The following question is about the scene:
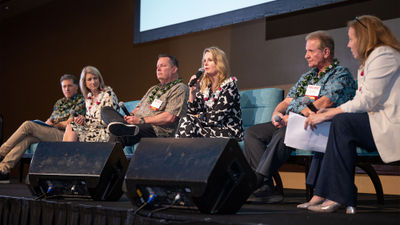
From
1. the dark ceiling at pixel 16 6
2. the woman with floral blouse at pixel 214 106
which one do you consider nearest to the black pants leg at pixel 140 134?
the woman with floral blouse at pixel 214 106

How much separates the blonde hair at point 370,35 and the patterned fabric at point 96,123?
7.26 feet

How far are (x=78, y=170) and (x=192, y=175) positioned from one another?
80 centimetres

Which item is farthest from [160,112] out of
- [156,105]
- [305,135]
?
[305,135]

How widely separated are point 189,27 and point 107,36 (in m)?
1.73

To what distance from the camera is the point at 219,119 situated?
9.00 feet

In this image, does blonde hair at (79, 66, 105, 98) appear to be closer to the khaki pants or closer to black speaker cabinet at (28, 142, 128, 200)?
the khaki pants

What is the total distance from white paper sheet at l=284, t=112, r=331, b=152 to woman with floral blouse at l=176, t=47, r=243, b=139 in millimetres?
665

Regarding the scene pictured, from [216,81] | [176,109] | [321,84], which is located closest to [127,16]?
[176,109]

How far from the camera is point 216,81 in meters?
2.91

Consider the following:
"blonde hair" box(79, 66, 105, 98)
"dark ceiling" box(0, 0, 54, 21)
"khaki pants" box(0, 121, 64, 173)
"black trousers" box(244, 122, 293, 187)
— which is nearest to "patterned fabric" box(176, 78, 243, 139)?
"black trousers" box(244, 122, 293, 187)

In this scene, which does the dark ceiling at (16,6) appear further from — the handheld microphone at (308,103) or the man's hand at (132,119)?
the handheld microphone at (308,103)

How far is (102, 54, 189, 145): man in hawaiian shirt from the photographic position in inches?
123

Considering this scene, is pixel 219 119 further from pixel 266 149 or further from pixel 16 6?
pixel 16 6

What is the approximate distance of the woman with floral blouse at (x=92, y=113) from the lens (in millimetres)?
3637
